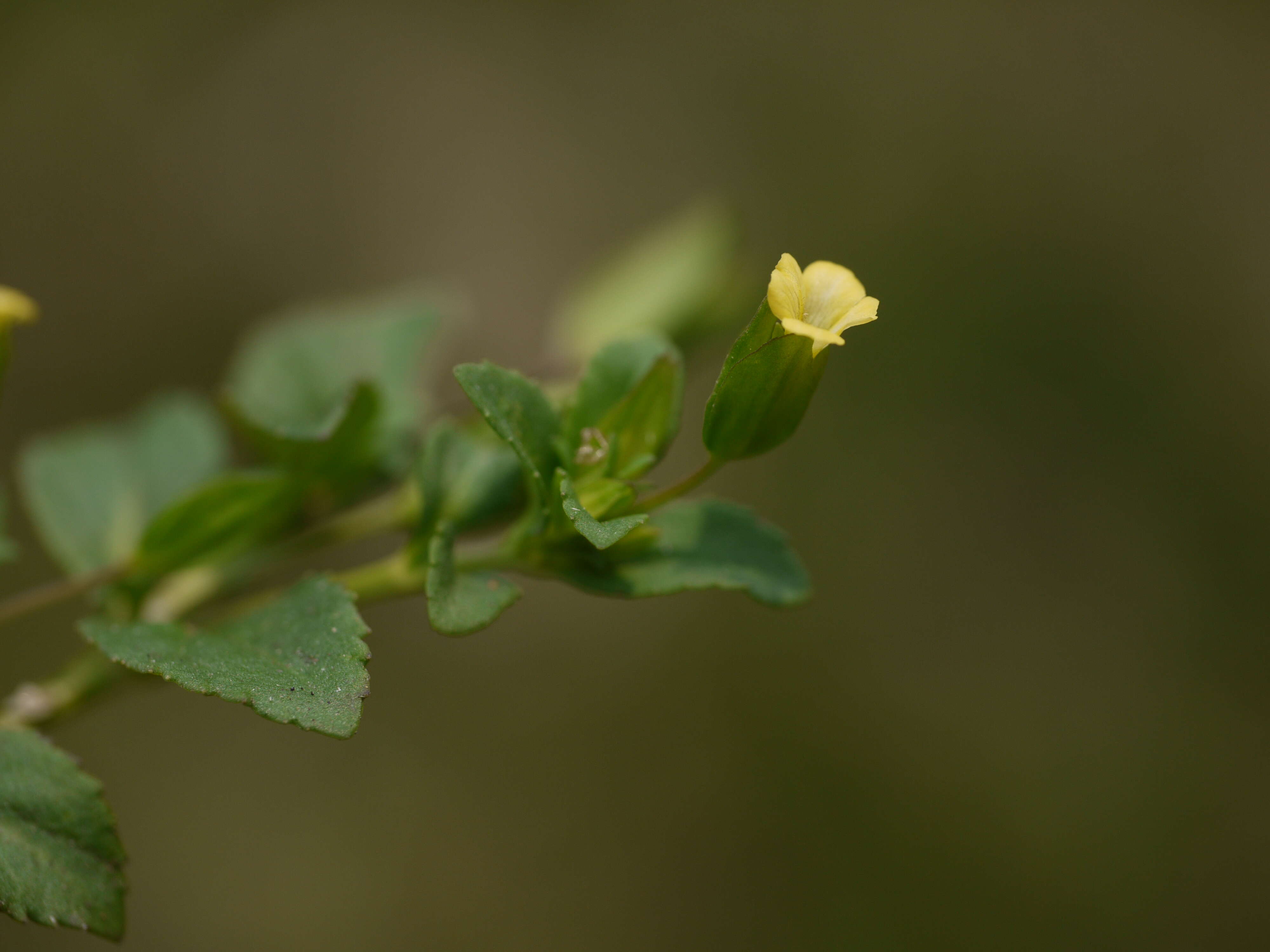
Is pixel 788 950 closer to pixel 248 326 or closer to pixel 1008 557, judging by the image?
pixel 1008 557

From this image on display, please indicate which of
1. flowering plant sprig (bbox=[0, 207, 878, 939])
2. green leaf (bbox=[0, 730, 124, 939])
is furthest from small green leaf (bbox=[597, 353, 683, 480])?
green leaf (bbox=[0, 730, 124, 939])

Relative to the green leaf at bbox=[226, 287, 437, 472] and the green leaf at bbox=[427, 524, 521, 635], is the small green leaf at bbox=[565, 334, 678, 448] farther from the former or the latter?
the green leaf at bbox=[226, 287, 437, 472]

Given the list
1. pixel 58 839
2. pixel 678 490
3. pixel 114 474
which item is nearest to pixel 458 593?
pixel 678 490

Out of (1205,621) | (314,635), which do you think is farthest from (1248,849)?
(314,635)

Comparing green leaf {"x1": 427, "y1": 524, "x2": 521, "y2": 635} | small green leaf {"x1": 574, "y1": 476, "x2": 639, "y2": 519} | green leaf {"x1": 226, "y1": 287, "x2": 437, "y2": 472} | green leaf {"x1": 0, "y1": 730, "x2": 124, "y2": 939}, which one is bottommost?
green leaf {"x1": 0, "y1": 730, "x2": 124, "y2": 939}

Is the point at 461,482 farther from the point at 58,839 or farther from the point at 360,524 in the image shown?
the point at 58,839

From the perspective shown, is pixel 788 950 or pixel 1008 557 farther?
pixel 1008 557
